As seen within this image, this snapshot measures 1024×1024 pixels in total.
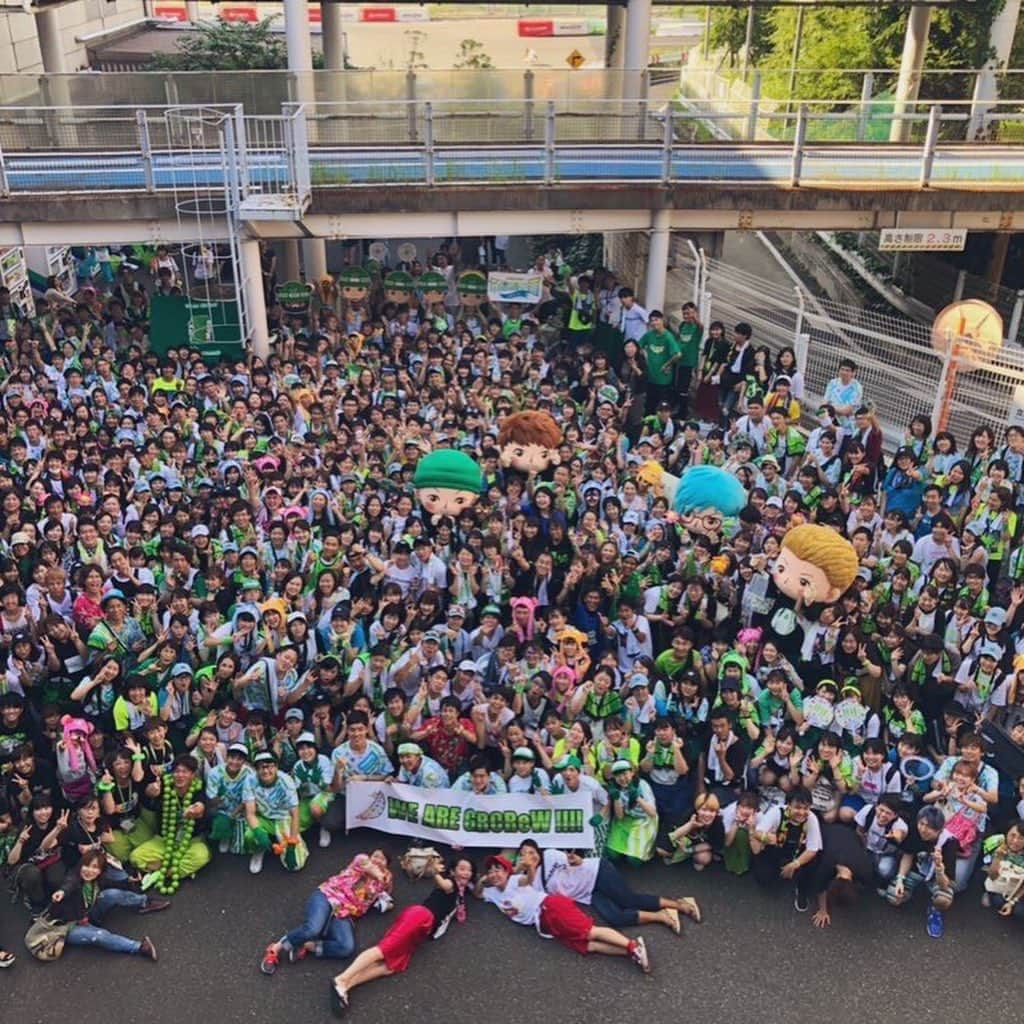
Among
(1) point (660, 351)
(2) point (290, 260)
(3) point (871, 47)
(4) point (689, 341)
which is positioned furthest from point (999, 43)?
(2) point (290, 260)

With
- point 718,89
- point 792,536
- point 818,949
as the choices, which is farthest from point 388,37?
point 818,949

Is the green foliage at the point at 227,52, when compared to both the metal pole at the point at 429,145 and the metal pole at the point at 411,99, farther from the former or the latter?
the metal pole at the point at 429,145

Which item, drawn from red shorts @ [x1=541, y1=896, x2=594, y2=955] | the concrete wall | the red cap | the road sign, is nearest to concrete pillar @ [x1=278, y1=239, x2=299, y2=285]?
the concrete wall

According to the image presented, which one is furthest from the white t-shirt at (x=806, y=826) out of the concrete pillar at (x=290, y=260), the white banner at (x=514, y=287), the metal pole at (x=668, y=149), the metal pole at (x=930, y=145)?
the concrete pillar at (x=290, y=260)

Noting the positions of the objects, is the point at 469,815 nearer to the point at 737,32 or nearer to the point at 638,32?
the point at 638,32

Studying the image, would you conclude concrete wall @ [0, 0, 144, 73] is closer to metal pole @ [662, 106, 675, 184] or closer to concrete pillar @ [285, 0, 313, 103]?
concrete pillar @ [285, 0, 313, 103]

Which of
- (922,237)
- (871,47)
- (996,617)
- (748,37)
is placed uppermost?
(871,47)
